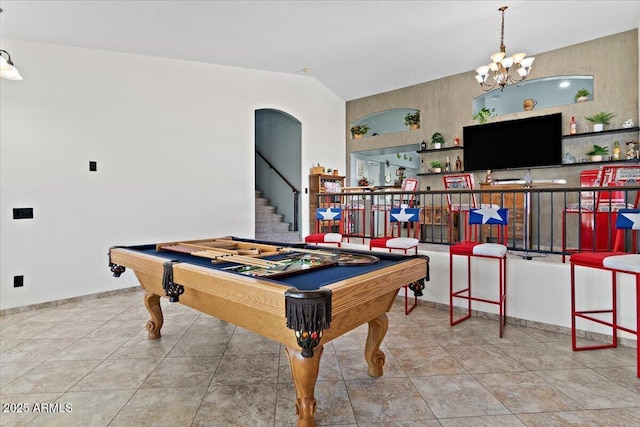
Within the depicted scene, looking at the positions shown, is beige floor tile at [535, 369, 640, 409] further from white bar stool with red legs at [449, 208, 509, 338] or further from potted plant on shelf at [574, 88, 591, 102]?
potted plant on shelf at [574, 88, 591, 102]

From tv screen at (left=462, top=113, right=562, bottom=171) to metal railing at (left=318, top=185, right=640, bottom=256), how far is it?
0.60 meters

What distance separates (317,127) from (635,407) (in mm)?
6554

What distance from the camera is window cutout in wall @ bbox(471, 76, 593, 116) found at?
5828 mm

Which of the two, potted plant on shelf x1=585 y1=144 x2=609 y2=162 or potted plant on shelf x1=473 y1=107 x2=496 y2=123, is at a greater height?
potted plant on shelf x1=473 y1=107 x2=496 y2=123

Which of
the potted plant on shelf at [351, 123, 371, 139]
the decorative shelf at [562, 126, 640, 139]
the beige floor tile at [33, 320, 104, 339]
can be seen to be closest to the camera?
the beige floor tile at [33, 320, 104, 339]

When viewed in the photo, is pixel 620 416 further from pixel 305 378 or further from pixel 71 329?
pixel 71 329

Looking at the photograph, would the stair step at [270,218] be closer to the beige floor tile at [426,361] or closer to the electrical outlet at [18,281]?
the electrical outlet at [18,281]

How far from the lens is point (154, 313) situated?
2.92m

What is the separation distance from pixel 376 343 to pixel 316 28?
4.22 m

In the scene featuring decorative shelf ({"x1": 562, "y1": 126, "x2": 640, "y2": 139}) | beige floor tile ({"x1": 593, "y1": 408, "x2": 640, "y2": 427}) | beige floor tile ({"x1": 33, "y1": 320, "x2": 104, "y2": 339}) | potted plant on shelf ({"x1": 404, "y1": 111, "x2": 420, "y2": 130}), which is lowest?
beige floor tile ({"x1": 33, "y1": 320, "x2": 104, "y2": 339})

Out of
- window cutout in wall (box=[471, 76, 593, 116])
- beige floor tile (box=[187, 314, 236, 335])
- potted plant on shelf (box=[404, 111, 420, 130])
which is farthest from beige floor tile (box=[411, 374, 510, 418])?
potted plant on shelf (box=[404, 111, 420, 130])

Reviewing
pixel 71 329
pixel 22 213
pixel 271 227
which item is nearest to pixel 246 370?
pixel 71 329

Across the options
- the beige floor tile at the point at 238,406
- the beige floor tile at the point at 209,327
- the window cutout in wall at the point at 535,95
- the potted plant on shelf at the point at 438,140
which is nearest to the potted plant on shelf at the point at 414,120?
the potted plant on shelf at the point at 438,140

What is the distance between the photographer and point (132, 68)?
4605 mm
